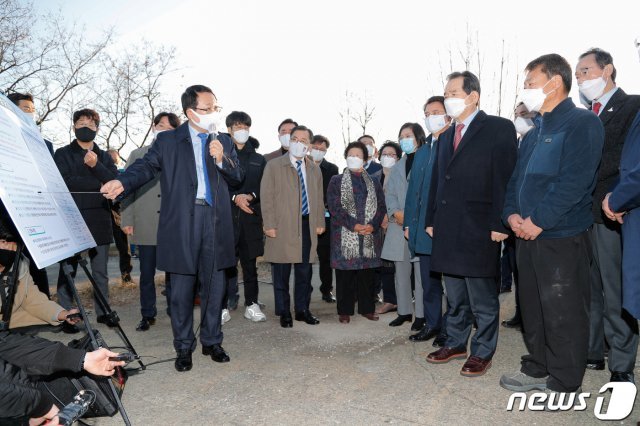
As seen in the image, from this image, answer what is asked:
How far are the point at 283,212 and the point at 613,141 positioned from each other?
3.20 meters

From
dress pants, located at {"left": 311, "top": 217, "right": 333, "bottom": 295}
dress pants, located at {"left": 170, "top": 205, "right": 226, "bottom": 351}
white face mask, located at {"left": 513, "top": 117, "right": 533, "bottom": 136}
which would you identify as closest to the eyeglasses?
dress pants, located at {"left": 170, "top": 205, "right": 226, "bottom": 351}

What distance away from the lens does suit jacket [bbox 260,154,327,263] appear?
5.38 metres

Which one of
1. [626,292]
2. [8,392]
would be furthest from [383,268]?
[8,392]

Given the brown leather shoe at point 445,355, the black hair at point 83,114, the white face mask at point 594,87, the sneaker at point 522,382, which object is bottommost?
the brown leather shoe at point 445,355

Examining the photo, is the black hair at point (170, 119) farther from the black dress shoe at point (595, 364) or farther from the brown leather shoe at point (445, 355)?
the black dress shoe at point (595, 364)

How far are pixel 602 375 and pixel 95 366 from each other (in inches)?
135

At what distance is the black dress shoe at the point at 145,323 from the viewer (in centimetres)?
518

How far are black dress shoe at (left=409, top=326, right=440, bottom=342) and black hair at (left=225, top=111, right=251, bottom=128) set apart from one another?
314 cm

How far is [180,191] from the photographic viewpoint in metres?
4.09

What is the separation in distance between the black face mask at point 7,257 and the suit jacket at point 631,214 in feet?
11.3

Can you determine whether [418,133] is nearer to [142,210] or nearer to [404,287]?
[404,287]

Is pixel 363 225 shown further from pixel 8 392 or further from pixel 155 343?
pixel 8 392

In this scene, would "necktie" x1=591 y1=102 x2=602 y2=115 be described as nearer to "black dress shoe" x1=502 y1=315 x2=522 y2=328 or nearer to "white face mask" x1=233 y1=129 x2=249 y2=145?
"black dress shoe" x1=502 y1=315 x2=522 y2=328

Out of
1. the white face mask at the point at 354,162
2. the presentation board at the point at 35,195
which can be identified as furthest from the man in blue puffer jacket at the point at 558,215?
the presentation board at the point at 35,195
